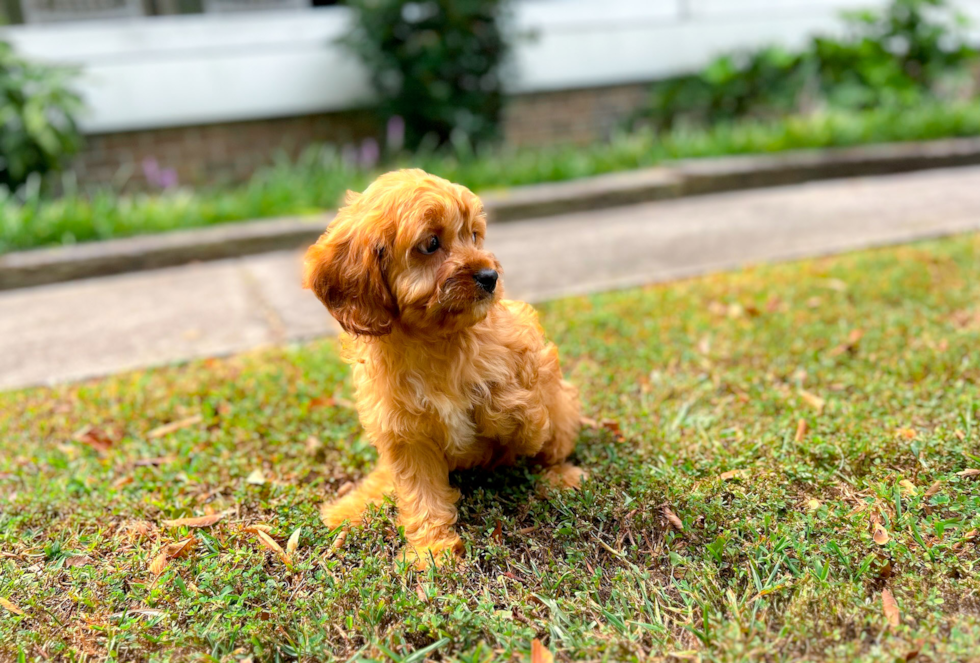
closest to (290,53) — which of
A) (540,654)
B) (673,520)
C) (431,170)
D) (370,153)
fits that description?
(370,153)

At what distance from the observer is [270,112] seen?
855 cm

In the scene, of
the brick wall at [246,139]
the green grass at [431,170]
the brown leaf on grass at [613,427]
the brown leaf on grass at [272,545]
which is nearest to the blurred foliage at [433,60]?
the green grass at [431,170]

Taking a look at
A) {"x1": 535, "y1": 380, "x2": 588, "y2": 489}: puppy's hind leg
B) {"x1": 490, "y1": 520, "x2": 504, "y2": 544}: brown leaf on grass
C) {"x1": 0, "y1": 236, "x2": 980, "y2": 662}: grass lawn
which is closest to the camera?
{"x1": 0, "y1": 236, "x2": 980, "y2": 662}: grass lawn

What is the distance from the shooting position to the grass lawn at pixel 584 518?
225cm

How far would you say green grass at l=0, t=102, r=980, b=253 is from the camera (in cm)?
663

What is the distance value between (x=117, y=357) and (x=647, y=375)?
9.84ft

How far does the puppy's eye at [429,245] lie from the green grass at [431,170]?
4.96 meters

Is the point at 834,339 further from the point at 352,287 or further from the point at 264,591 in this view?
the point at 264,591

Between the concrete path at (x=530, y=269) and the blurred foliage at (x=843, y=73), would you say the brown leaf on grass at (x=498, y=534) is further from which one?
the blurred foliage at (x=843, y=73)

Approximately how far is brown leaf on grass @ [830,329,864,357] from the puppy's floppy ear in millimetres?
2433

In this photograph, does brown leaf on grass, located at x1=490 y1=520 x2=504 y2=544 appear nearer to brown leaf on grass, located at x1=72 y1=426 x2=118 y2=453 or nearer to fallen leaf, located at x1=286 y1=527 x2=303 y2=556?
fallen leaf, located at x1=286 y1=527 x2=303 y2=556

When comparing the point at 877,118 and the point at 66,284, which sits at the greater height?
the point at 877,118

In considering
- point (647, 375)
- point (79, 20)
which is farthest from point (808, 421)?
point (79, 20)

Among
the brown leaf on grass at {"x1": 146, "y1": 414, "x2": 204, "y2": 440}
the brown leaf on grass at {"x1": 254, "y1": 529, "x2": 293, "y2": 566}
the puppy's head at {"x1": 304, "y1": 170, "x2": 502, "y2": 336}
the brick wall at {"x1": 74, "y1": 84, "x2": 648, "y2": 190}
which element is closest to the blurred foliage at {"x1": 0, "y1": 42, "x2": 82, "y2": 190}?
the brick wall at {"x1": 74, "y1": 84, "x2": 648, "y2": 190}
